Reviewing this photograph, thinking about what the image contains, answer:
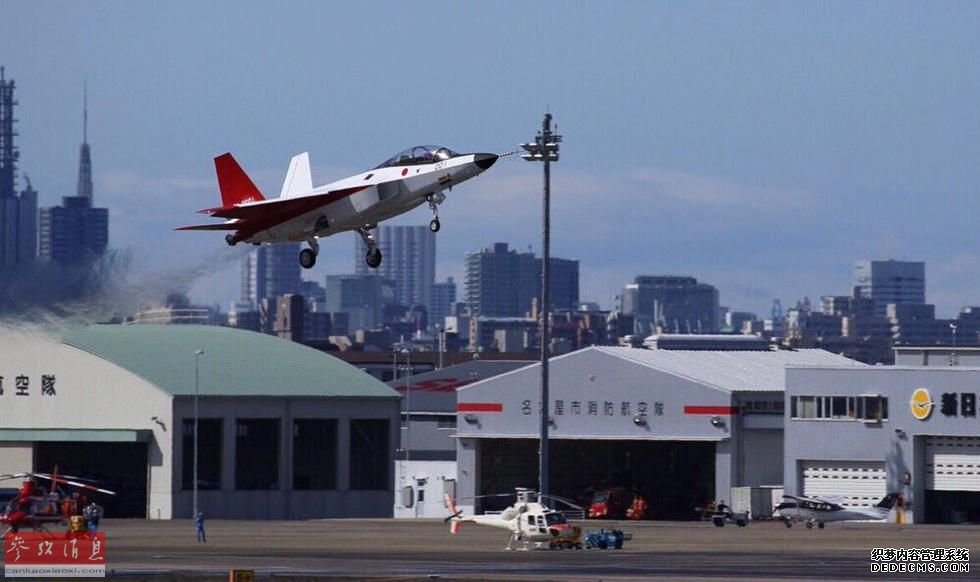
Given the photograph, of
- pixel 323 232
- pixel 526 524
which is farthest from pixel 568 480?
pixel 323 232

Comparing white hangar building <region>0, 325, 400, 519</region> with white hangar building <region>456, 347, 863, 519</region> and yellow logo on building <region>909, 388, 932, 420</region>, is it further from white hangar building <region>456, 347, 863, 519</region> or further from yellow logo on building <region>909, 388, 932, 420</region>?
yellow logo on building <region>909, 388, 932, 420</region>

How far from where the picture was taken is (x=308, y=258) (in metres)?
70.5

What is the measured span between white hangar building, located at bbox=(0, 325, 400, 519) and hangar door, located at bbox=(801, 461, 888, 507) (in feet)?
123

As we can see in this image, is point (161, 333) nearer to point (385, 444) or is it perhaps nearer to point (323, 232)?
point (385, 444)

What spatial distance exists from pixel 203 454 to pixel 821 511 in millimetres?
50410

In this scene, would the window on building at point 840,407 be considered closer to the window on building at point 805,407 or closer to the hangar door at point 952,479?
the window on building at point 805,407

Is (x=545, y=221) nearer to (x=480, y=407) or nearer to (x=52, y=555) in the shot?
(x=52, y=555)

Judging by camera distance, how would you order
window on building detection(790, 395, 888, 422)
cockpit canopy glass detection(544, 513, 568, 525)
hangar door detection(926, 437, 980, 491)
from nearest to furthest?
1. cockpit canopy glass detection(544, 513, 568, 525)
2. hangar door detection(926, 437, 980, 491)
3. window on building detection(790, 395, 888, 422)

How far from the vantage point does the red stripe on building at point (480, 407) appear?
5891 inches

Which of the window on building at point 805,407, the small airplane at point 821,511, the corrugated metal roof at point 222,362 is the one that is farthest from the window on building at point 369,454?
the small airplane at point 821,511

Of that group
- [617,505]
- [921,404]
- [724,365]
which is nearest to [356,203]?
[921,404]

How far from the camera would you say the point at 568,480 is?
156 meters

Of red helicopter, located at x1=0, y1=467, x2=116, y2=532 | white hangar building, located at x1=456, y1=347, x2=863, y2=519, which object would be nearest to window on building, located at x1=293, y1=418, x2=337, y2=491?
white hangar building, located at x1=456, y1=347, x2=863, y2=519

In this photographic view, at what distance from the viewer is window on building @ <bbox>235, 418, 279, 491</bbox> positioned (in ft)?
497
